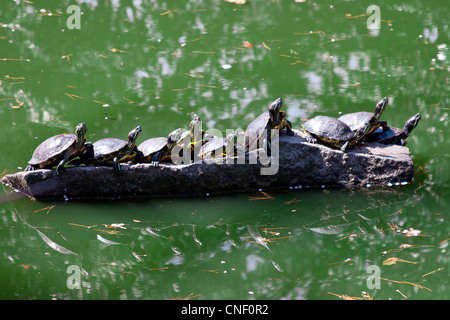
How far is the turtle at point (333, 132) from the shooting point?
469 centimetres

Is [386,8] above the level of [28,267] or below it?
above

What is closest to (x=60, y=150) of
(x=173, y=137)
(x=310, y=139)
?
(x=173, y=137)

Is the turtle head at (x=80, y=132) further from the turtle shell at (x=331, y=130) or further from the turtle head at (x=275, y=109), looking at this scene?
the turtle shell at (x=331, y=130)

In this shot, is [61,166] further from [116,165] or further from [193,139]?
[193,139]

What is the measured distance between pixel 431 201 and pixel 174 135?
6.98 feet

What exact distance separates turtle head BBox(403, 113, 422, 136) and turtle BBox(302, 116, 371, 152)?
0.44 metres

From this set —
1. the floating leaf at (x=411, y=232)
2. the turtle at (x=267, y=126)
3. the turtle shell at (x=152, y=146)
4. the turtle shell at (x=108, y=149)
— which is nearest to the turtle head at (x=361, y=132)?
the turtle at (x=267, y=126)

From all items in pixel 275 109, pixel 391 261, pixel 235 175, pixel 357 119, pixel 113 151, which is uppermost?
pixel 275 109

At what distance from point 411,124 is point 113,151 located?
2659 mm

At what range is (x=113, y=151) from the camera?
454 cm

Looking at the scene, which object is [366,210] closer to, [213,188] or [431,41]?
[213,188]
